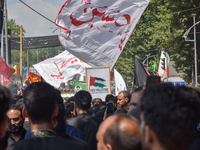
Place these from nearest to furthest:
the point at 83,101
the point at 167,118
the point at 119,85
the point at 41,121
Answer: the point at 167,118, the point at 41,121, the point at 83,101, the point at 119,85

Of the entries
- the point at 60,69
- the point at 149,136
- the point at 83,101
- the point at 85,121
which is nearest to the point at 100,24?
the point at 83,101

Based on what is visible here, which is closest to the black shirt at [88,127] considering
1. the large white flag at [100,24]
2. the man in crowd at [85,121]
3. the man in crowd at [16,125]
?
the man in crowd at [85,121]

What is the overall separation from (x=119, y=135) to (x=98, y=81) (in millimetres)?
7071

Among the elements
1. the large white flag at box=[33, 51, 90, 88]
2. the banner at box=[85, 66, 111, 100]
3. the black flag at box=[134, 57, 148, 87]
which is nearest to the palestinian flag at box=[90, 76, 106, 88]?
the banner at box=[85, 66, 111, 100]

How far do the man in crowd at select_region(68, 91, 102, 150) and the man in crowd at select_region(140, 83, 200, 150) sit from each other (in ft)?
9.23

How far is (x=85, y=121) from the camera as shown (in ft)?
14.3

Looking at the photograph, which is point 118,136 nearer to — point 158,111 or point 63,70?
point 158,111

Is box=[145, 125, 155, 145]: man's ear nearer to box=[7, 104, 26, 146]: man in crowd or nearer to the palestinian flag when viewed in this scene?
box=[7, 104, 26, 146]: man in crowd

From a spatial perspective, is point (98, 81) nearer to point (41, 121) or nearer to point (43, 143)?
point (41, 121)

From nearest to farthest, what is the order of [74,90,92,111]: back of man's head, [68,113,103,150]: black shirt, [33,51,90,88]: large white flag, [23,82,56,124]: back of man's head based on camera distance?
[23,82,56,124]: back of man's head, [68,113,103,150]: black shirt, [74,90,92,111]: back of man's head, [33,51,90,88]: large white flag

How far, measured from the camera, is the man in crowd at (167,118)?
1463 millimetres

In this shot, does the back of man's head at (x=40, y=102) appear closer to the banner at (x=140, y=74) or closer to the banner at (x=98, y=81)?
the banner at (x=98, y=81)

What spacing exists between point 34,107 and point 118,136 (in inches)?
28.6

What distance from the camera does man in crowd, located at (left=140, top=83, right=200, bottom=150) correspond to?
1.46 m
